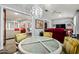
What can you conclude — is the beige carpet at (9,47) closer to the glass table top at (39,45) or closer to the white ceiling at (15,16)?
the glass table top at (39,45)

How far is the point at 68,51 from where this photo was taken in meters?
2.10

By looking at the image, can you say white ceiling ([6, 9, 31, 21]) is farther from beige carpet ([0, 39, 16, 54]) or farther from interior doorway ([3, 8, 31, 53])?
beige carpet ([0, 39, 16, 54])

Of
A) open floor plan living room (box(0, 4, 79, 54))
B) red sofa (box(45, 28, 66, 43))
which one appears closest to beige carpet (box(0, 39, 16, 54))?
open floor plan living room (box(0, 4, 79, 54))

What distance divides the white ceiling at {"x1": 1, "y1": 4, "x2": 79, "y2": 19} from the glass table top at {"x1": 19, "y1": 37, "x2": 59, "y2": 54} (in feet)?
1.74

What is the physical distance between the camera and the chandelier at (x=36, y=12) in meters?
2.22

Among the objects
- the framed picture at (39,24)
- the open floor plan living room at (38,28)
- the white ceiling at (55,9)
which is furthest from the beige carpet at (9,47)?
the white ceiling at (55,9)

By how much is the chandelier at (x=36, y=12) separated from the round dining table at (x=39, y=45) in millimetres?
487

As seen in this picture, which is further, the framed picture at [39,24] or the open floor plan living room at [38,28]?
the framed picture at [39,24]

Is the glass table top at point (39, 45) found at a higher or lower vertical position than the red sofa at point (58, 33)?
lower

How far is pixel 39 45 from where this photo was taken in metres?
2.26

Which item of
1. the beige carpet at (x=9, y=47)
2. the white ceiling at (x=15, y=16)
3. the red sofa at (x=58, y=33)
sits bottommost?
the beige carpet at (x=9, y=47)

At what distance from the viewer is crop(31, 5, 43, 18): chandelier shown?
2.22 m

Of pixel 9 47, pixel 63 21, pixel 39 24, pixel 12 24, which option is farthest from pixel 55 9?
pixel 9 47
